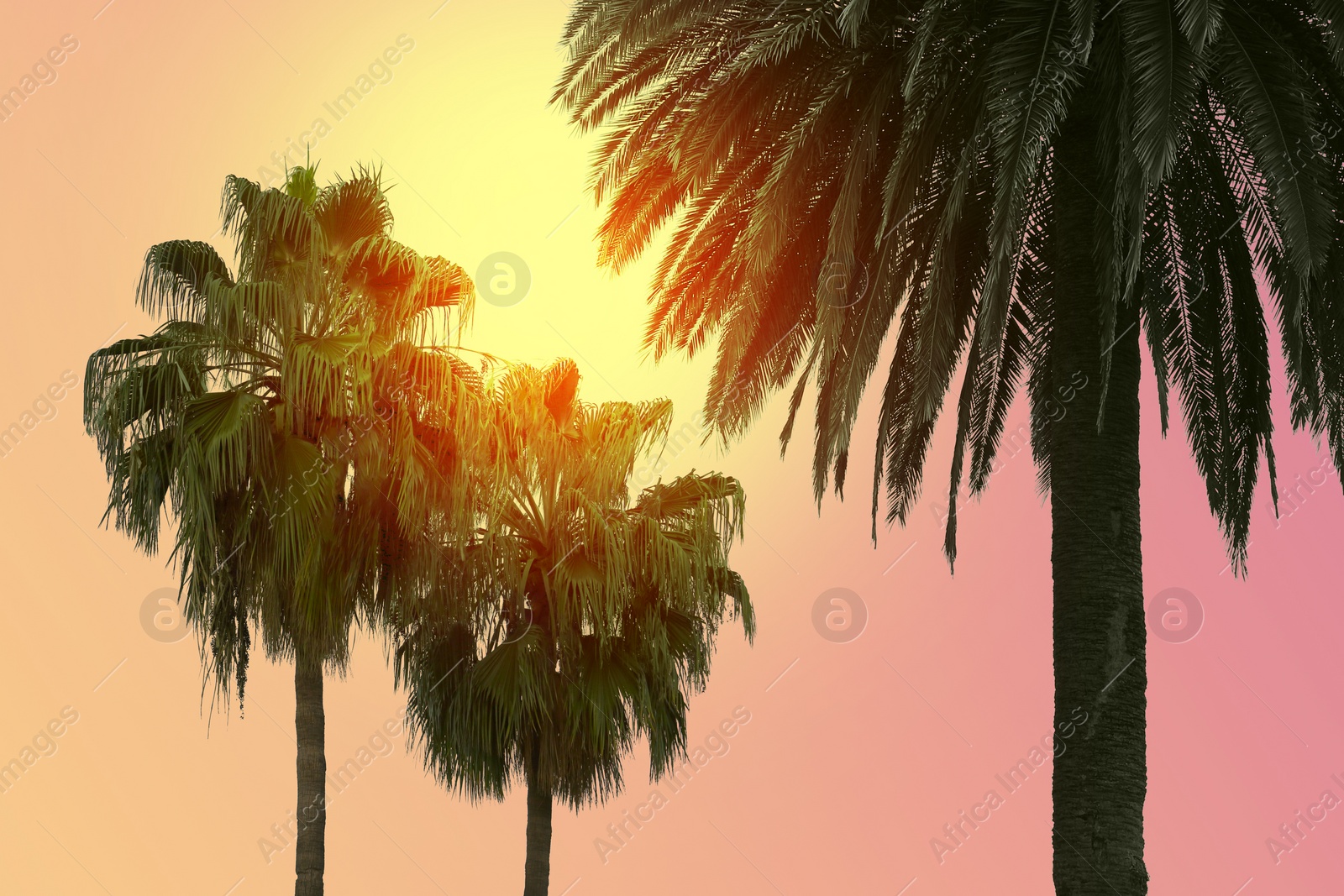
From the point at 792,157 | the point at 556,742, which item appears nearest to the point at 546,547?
the point at 556,742

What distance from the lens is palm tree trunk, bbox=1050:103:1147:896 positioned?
1178 cm

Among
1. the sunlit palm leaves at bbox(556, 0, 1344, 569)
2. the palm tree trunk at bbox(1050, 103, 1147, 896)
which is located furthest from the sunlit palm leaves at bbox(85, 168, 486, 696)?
the palm tree trunk at bbox(1050, 103, 1147, 896)

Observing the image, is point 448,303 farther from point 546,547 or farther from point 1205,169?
point 1205,169

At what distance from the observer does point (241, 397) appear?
49.5ft

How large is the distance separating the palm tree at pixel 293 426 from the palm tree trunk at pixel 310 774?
20 millimetres

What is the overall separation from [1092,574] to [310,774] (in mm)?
8555

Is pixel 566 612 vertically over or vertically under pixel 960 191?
under

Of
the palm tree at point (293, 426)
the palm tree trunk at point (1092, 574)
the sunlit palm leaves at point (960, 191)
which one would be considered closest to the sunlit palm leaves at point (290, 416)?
the palm tree at point (293, 426)

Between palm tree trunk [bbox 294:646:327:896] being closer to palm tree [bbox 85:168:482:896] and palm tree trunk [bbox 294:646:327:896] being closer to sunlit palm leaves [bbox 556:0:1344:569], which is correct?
palm tree [bbox 85:168:482:896]

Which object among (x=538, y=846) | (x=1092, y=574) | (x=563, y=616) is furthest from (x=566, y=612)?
(x=1092, y=574)

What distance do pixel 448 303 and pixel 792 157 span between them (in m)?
5.42

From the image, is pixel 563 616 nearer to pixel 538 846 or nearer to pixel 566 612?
pixel 566 612

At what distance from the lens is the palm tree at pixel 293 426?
1471 cm

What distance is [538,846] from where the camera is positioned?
1730 centimetres
